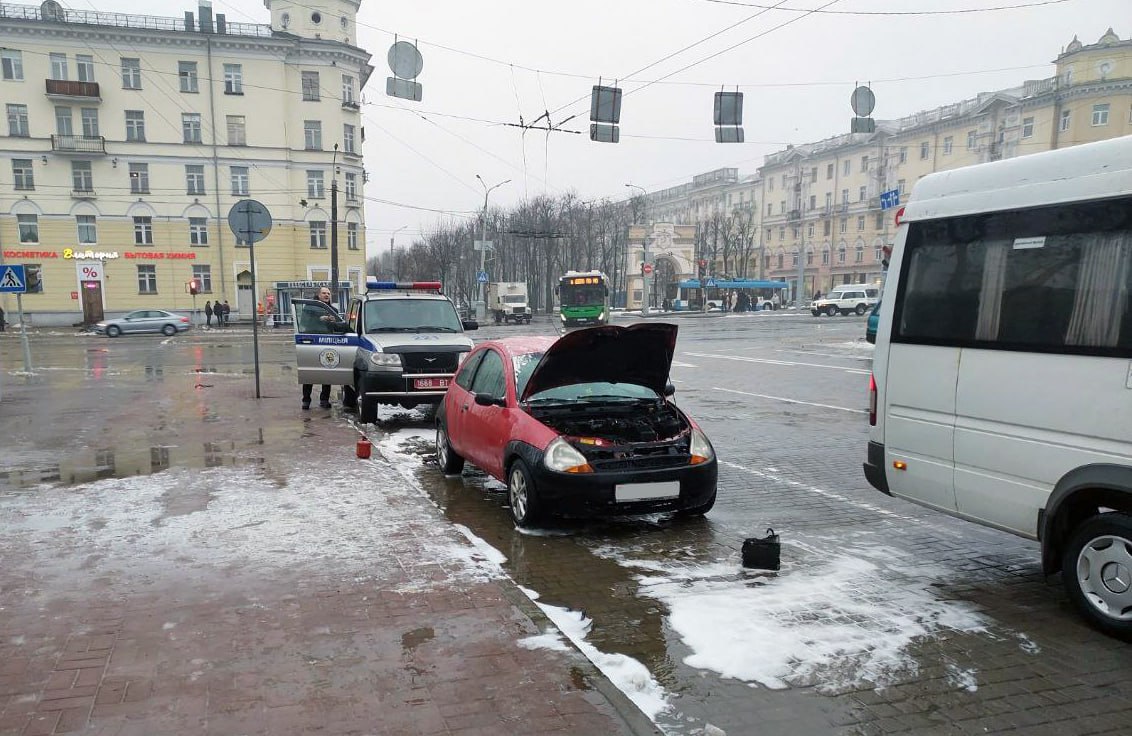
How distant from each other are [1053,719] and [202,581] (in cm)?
499

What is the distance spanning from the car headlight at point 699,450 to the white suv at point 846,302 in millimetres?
50469

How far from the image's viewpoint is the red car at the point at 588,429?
5.98 metres


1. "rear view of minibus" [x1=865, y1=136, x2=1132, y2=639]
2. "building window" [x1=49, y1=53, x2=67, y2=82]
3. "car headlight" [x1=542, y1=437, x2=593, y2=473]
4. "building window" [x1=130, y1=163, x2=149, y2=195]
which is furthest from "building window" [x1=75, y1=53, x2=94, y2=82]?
"rear view of minibus" [x1=865, y1=136, x2=1132, y2=639]

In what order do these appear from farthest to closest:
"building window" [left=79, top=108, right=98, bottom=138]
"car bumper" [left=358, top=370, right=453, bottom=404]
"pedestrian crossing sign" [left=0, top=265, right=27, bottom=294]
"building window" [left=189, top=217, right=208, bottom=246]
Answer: "building window" [left=189, top=217, right=208, bottom=246] < "building window" [left=79, top=108, right=98, bottom=138] < "pedestrian crossing sign" [left=0, top=265, right=27, bottom=294] < "car bumper" [left=358, top=370, right=453, bottom=404]

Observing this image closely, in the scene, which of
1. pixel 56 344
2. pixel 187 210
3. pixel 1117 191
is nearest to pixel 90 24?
pixel 187 210

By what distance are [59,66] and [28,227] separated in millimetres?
10255

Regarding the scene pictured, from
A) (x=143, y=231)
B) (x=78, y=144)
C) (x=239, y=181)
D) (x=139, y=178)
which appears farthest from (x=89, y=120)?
(x=239, y=181)

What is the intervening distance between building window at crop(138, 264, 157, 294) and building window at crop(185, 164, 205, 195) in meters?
5.68

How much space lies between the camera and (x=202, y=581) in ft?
16.6

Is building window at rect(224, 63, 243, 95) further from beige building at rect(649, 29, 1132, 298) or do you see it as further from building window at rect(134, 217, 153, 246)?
beige building at rect(649, 29, 1132, 298)

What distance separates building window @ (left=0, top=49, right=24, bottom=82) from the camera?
150 feet

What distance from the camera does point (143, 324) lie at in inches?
1602

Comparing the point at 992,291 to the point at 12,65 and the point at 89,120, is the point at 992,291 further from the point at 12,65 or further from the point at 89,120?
the point at 12,65

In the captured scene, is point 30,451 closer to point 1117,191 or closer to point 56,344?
point 1117,191
